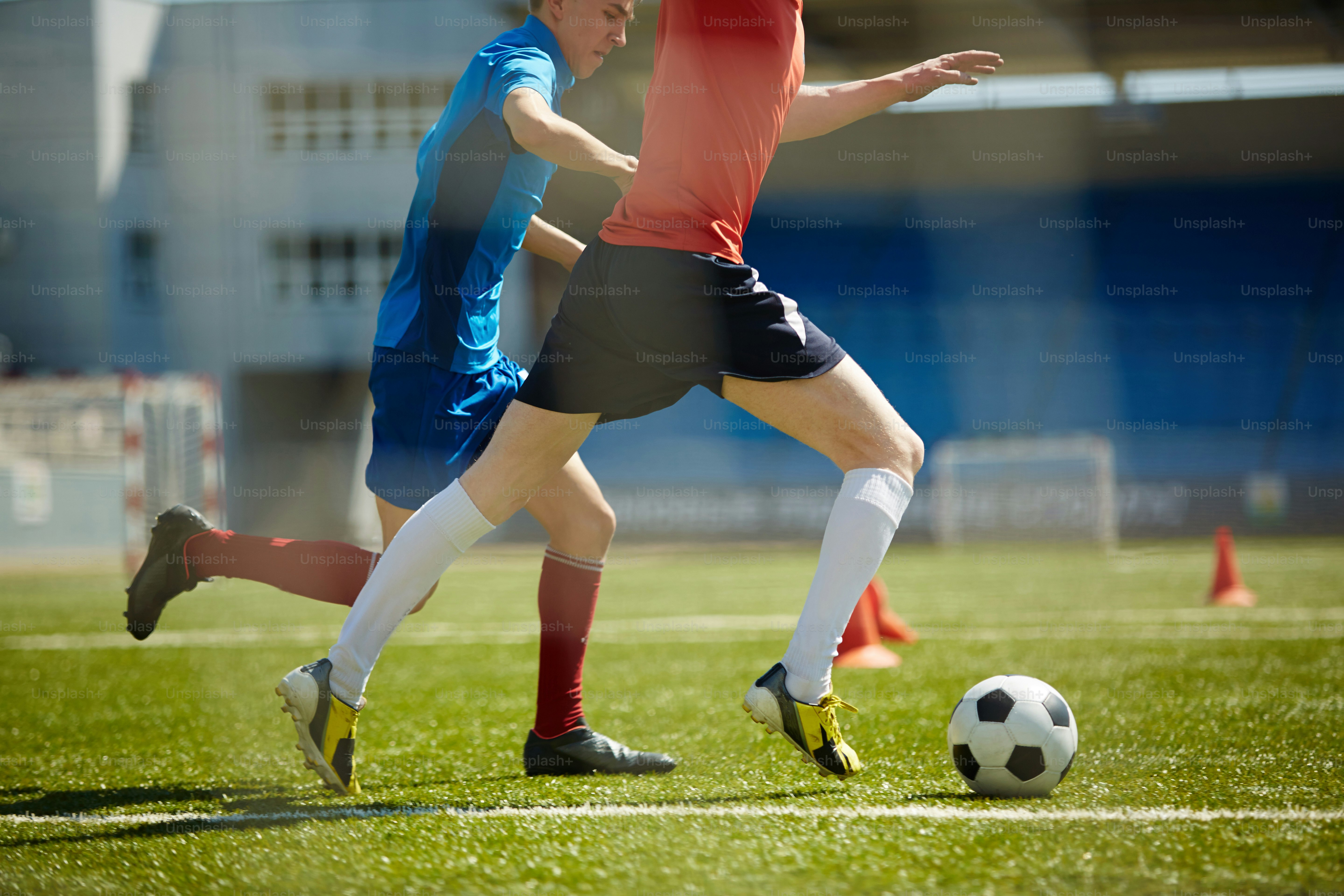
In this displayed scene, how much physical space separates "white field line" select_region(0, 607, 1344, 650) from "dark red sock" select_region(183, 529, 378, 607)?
3087 millimetres

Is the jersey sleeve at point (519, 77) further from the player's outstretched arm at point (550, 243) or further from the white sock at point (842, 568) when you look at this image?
the white sock at point (842, 568)

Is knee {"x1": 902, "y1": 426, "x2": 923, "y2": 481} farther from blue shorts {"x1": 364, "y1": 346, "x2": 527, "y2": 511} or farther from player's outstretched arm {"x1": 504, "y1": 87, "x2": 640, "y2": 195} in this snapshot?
blue shorts {"x1": 364, "y1": 346, "x2": 527, "y2": 511}

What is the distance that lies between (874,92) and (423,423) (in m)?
1.31

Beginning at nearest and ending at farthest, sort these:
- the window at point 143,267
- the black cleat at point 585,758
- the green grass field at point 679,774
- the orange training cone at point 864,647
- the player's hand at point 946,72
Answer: the green grass field at point 679,774
the player's hand at point 946,72
the black cleat at point 585,758
the orange training cone at point 864,647
the window at point 143,267

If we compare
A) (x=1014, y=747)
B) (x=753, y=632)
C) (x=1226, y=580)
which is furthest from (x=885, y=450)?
(x=1226, y=580)

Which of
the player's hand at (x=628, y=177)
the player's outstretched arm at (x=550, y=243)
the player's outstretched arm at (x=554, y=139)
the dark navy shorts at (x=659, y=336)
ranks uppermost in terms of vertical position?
the player's outstretched arm at (x=554, y=139)

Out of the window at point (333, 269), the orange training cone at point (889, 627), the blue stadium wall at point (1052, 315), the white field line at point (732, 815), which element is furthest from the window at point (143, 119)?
the white field line at point (732, 815)

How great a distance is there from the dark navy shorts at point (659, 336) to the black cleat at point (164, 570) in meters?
1.12

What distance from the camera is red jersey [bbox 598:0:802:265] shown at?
7.14ft

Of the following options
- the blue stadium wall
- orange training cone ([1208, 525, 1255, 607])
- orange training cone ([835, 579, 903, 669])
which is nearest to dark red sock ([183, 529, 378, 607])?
orange training cone ([835, 579, 903, 669])

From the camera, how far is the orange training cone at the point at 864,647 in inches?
180

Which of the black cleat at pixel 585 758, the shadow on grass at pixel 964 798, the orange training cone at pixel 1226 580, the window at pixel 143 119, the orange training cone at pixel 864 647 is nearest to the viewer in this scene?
the shadow on grass at pixel 964 798

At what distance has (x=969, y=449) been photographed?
57.4ft

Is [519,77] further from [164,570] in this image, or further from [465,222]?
[164,570]
